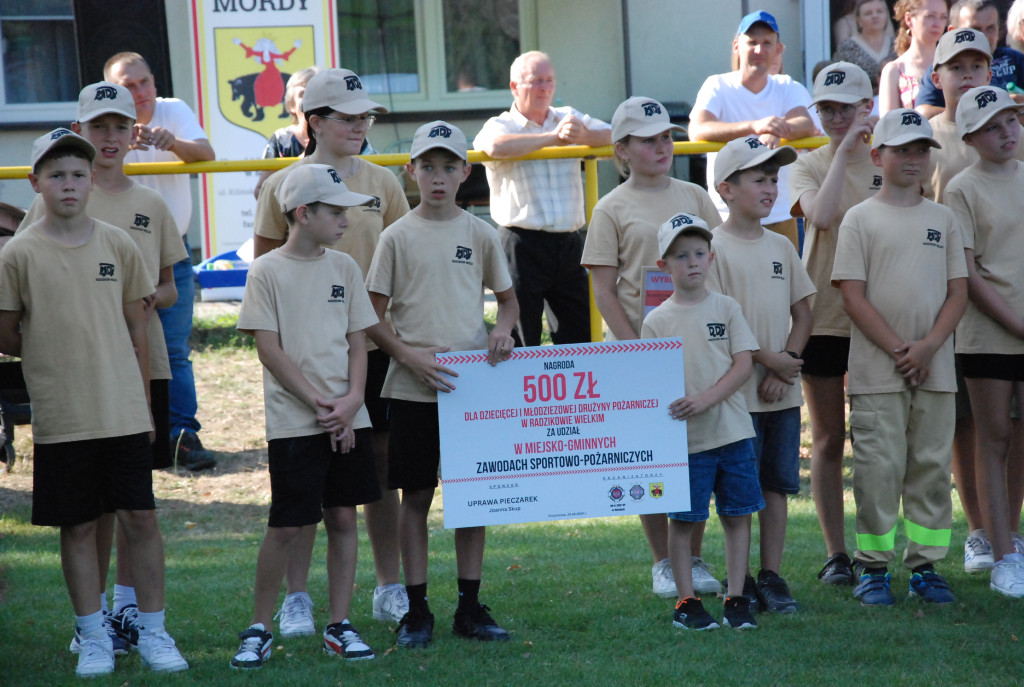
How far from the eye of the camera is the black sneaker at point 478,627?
4.91 metres

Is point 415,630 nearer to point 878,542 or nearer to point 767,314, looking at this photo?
point 767,314

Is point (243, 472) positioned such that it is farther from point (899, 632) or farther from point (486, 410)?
point (899, 632)

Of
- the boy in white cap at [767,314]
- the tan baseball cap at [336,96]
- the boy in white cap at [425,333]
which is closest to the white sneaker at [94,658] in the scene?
the boy in white cap at [425,333]

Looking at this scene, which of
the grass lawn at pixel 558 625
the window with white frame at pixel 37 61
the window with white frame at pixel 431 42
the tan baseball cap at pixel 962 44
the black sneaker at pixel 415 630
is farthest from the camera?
the window with white frame at pixel 431 42

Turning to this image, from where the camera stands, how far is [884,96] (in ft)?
23.1

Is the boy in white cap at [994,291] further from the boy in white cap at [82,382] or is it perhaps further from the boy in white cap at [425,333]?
the boy in white cap at [82,382]

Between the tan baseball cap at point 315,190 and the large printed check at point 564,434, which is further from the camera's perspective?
the large printed check at point 564,434

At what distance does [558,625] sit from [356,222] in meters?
1.92

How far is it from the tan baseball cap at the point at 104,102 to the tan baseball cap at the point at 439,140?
47.6 inches

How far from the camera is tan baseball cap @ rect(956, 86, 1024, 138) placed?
541cm

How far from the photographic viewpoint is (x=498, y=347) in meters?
4.89

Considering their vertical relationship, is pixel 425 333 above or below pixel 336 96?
below

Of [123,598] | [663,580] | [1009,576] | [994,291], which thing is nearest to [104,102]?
[123,598]

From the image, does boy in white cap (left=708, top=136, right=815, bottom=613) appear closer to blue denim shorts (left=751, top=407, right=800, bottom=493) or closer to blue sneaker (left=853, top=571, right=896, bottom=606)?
blue denim shorts (left=751, top=407, right=800, bottom=493)
